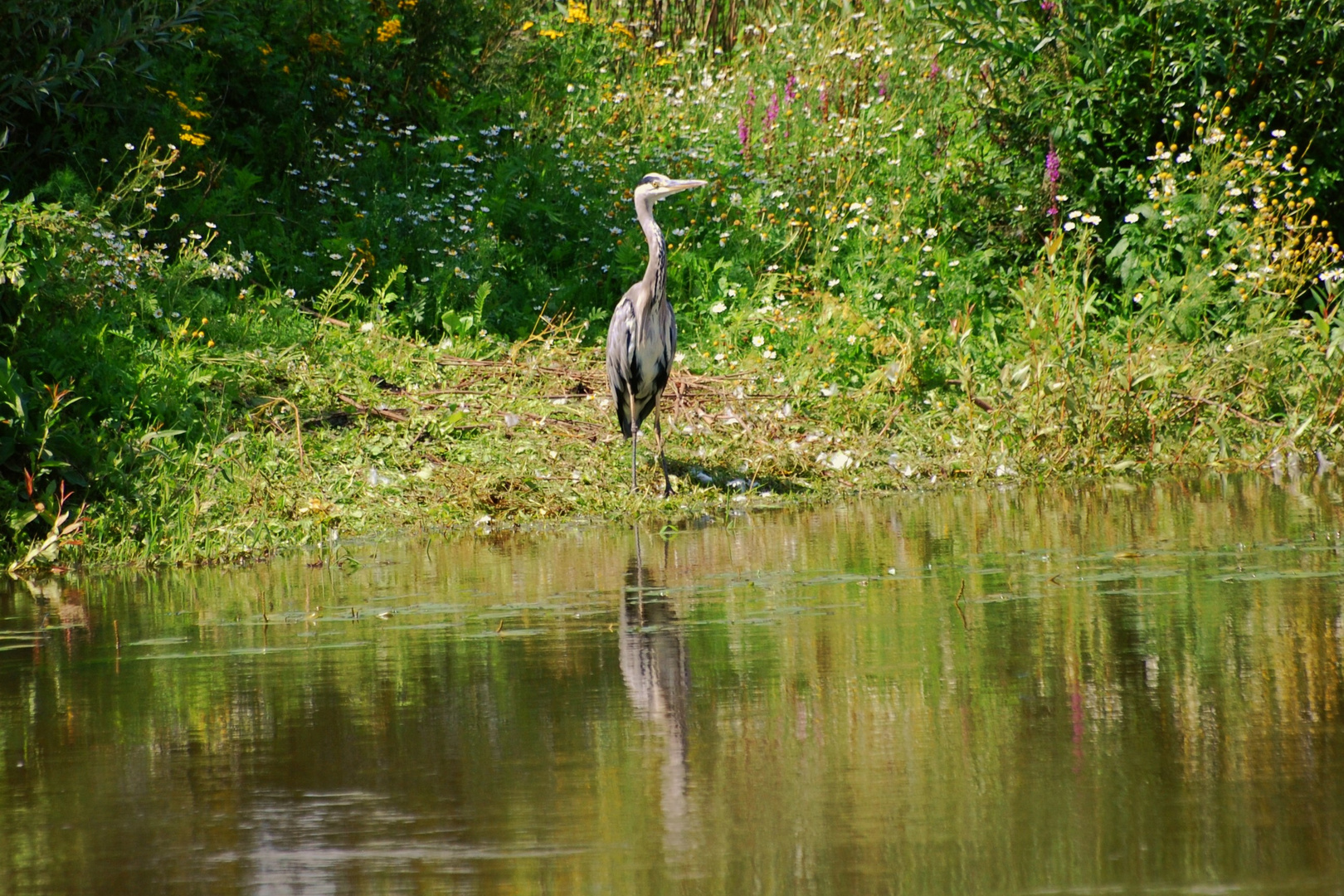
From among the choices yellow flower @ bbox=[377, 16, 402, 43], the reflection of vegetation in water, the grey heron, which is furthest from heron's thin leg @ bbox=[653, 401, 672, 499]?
yellow flower @ bbox=[377, 16, 402, 43]

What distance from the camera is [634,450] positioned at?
8727mm

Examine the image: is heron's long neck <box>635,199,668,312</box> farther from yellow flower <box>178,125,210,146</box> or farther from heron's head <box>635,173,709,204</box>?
yellow flower <box>178,125,210,146</box>

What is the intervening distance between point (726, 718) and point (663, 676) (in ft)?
1.77

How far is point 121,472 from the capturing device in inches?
309

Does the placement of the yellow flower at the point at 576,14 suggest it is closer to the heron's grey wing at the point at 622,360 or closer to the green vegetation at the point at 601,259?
the green vegetation at the point at 601,259

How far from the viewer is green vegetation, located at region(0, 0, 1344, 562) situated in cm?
861

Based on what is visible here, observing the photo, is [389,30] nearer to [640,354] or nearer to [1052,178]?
[1052,178]

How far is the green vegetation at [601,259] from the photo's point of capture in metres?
8.61

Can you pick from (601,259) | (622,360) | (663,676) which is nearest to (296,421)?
(622,360)

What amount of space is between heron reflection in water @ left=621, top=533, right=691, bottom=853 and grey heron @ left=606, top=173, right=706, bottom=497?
8.03 feet

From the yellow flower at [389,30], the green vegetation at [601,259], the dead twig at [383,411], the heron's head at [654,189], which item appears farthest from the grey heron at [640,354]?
the yellow flower at [389,30]

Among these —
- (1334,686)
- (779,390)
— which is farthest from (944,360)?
(1334,686)

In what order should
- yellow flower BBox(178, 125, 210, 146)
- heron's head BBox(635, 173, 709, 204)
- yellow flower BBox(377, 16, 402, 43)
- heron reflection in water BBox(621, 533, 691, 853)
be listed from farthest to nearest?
yellow flower BBox(377, 16, 402, 43)
yellow flower BBox(178, 125, 210, 146)
heron's head BBox(635, 173, 709, 204)
heron reflection in water BBox(621, 533, 691, 853)

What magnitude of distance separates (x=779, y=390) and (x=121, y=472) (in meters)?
4.43
